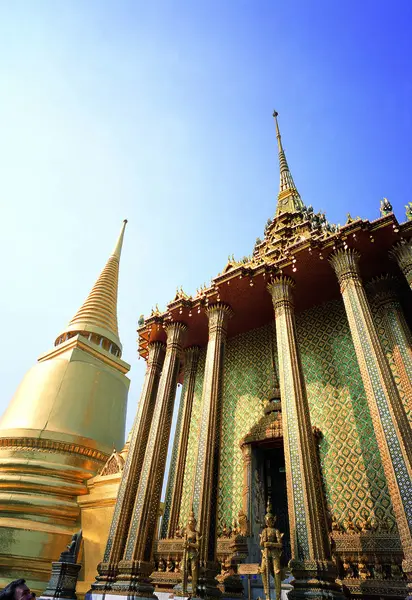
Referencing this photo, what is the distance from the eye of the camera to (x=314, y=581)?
5832mm

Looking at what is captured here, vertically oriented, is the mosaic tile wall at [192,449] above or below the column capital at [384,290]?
below

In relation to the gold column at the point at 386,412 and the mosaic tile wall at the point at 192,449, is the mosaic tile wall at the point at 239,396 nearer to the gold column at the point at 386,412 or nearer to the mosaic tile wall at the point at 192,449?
the mosaic tile wall at the point at 192,449

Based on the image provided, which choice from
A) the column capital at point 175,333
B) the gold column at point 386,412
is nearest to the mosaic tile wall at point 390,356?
the gold column at point 386,412

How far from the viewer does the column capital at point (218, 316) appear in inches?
416

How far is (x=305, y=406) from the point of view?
25.7ft

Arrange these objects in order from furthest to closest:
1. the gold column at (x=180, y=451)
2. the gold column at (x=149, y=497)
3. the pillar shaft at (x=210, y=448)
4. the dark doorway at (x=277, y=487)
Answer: the gold column at (x=180, y=451) → the dark doorway at (x=277, y=487) → the gold column at (x=149, y=497) → the pillar shaft at (x=210, y=448)

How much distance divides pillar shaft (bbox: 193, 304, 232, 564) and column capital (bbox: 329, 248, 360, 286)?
10.8 ft

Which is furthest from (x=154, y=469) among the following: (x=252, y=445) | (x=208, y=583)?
(x=208, y=583)

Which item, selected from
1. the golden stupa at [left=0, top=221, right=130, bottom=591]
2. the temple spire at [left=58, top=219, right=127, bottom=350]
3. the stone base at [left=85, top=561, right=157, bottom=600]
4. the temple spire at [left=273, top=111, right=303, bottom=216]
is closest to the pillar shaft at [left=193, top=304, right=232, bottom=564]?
the stone base at [left=85, top=561, right=157, bottom=600]

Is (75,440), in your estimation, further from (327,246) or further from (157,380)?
(327,246)

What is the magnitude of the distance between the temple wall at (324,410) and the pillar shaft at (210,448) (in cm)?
191

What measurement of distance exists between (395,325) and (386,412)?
10.1 ft

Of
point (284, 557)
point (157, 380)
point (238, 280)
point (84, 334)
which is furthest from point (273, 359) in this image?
point (84, 334)

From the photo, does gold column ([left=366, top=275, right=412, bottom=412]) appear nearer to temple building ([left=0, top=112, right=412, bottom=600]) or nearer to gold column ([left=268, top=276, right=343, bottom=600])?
temple building ([left=0, top=112, right=412, bottom=600])
